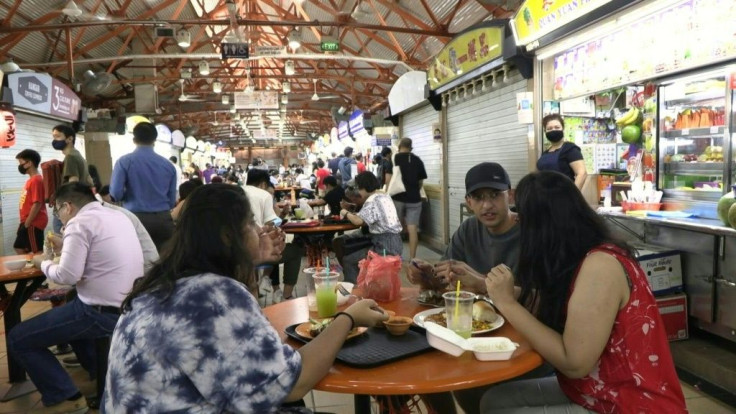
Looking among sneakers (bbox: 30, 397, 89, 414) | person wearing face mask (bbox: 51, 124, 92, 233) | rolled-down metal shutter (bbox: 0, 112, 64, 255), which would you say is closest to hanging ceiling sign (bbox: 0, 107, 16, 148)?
rolled-down metal shutter (bbox: 0, 112, 64, 255)

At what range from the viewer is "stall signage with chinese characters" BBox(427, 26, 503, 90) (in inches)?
233

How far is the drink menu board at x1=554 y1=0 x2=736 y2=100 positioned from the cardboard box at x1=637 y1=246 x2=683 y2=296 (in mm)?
1420

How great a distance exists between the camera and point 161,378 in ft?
4.08

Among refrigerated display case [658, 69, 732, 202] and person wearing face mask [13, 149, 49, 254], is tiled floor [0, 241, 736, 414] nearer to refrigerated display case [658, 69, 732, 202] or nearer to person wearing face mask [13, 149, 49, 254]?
refrigerated display case [658, 69, 732, 202]

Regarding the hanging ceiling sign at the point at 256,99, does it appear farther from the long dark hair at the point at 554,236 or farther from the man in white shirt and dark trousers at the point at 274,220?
the long dark hair at the point at 554,236

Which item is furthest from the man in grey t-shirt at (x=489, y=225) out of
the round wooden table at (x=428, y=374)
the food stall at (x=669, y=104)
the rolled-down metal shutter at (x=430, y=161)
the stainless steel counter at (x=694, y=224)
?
the rolled-down metal shutter at (x=430, y=161)

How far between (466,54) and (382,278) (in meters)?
5.31

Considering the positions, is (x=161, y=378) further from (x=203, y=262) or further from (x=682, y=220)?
(x=682, y=220)

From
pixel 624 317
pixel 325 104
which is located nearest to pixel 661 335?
pixel 624 317

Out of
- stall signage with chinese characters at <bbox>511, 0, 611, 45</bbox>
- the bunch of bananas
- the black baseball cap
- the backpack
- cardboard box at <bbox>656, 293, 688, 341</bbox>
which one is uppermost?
stall signage with chinese characters at <bbox>511, 0, 611, 45</bbox>

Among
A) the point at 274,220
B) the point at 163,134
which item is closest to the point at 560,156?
the point at 274,220

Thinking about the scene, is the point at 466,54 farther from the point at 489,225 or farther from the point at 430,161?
the point at 489,225

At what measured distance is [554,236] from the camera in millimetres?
1619

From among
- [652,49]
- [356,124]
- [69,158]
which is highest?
[356,124]
